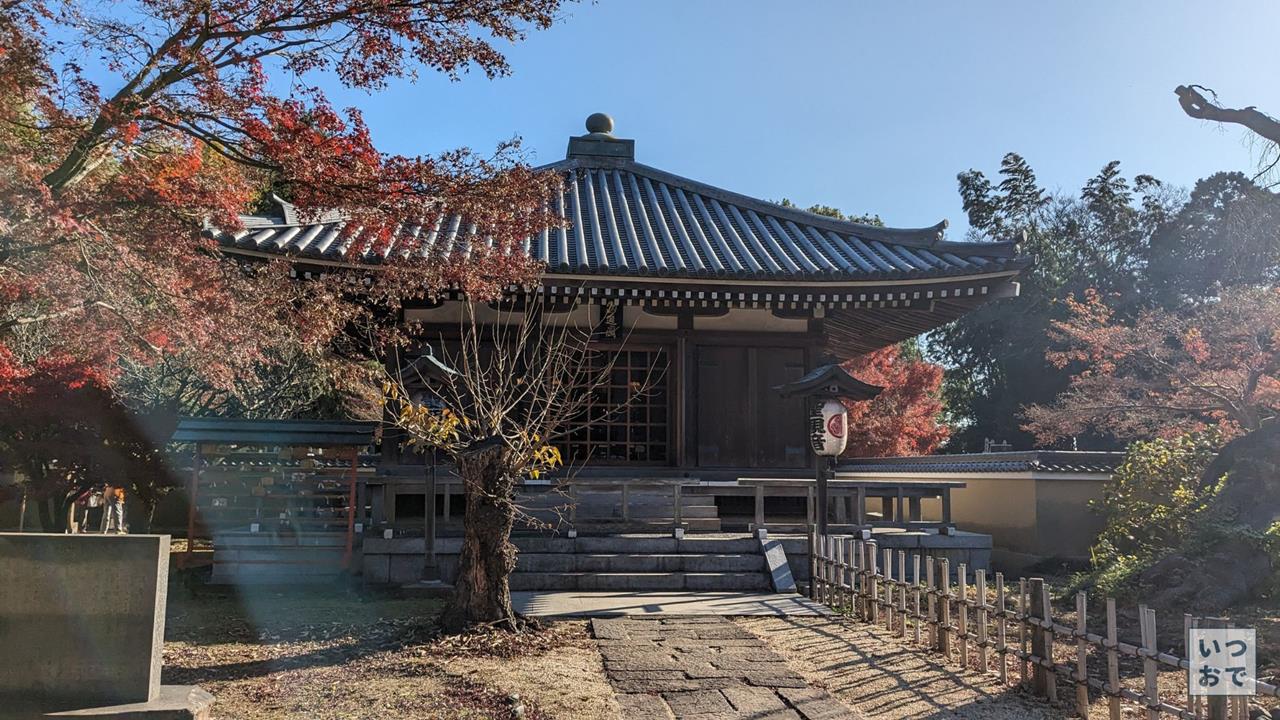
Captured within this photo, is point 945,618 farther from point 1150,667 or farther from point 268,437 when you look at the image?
point 268,437

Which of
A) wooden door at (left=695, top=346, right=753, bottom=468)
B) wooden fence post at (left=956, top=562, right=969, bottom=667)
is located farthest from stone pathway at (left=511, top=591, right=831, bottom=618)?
wooden door at (left=695, top=346, right=753, bottom=468)

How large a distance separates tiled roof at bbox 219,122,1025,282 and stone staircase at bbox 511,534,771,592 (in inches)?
133

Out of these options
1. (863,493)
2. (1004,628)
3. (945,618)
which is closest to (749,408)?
(863,493)

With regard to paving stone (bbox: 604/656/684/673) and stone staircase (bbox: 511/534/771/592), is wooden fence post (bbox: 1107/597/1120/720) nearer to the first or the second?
paving stone (bbox: 604/656/684/673)

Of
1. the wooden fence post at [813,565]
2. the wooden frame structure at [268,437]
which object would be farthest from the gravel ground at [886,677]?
the wooden frame structure at [268,437]

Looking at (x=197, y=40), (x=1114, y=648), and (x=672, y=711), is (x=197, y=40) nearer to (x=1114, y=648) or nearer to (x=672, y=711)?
(x=672, y=711)

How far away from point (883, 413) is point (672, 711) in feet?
66.7

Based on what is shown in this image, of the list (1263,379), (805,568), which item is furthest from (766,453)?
(1263,379)

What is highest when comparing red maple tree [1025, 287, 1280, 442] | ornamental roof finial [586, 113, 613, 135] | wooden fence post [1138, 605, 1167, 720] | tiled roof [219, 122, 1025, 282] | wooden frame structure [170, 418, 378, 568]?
ornamental roof finial [586, 113, 613, 135]

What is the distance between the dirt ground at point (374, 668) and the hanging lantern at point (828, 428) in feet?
11.0

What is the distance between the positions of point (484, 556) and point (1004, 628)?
3.74 meters

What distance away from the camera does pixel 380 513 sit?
10.3m

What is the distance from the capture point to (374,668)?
5.84 meters

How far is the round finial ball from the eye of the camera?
17922 millimetres
